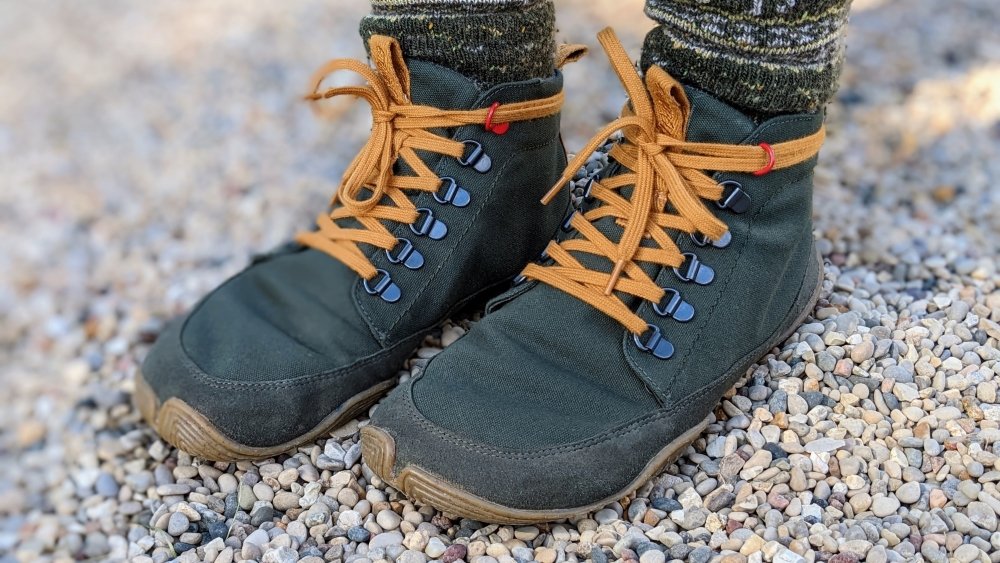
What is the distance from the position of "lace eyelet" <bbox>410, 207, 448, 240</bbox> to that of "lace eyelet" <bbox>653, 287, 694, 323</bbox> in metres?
0.42

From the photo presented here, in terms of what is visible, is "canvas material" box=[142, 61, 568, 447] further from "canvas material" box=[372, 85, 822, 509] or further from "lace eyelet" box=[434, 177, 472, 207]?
"canvas material" box=[372, 85, 822, 509]

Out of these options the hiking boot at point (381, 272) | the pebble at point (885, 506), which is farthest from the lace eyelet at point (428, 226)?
the pebble at point (885, 506)

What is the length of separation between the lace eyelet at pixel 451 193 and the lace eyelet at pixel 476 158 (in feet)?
0.14

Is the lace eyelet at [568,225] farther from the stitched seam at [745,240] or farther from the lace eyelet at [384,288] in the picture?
the lace eyelet at [384,288]

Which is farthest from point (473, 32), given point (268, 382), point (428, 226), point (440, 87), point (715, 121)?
point (268, 382)

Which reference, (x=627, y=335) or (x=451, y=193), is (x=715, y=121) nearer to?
(x=627, y=335)

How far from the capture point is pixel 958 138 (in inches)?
116

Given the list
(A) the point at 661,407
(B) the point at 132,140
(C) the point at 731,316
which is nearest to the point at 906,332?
(C) the point at 731,316

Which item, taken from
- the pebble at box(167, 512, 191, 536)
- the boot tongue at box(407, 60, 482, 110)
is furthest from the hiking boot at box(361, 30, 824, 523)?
the pebble at box(167, 512, 191, 536)

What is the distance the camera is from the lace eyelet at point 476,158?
1629 millimetres

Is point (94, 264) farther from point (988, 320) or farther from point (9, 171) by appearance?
point (988, 320)

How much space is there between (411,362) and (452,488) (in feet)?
1.54

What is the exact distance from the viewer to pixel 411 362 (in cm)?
179

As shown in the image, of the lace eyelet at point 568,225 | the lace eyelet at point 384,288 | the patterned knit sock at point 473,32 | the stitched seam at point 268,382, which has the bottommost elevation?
the stitched seam at point 268,382
